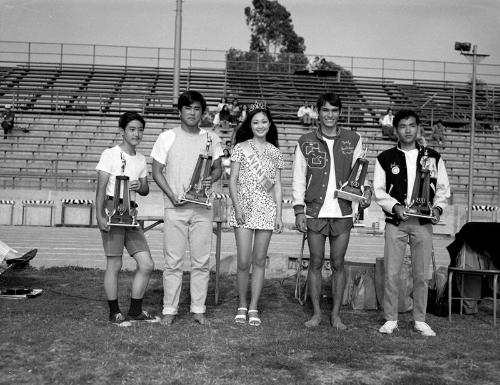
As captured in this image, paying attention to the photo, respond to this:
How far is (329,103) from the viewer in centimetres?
612

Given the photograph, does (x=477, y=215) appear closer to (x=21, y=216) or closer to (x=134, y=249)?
(x=21, y=216)

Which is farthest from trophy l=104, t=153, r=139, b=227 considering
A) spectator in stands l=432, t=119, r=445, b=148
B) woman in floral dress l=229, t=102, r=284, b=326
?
spectator in stands l=432, t=119, r=445, b=148

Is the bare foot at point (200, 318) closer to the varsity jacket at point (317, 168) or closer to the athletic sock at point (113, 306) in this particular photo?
the athletic sock at point (113, 306)

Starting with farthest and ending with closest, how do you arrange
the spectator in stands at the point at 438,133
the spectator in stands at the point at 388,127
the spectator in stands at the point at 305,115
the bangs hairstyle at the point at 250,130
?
the spectator in stands at the point at 305,115 → the spectator in stands at the point at 438,133 → the spectator in stands at the point at 388,127 → the bangs hairstyle at the point at 250,130

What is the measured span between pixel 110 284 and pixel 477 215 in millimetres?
17923

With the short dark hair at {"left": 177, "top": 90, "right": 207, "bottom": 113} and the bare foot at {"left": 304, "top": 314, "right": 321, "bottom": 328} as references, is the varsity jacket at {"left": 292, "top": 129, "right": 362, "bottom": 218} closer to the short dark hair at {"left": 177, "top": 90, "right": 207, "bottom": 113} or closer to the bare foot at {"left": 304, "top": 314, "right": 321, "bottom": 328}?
the bare foot at {"left": 304, "top": 314, "right": 321, "bottom": 328}

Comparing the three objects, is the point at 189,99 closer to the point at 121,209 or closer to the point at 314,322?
the point at 121,209

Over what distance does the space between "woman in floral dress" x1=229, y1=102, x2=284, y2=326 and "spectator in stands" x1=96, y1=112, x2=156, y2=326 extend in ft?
2.67

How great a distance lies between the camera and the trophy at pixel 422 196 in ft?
19.4

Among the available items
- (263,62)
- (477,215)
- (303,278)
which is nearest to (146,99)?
(263,62)

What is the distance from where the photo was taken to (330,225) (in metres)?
6.08

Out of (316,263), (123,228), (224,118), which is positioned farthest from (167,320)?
(224,118)

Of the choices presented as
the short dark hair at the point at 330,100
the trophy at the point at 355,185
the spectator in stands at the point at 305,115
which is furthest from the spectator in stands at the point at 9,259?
the spectator in stands at the point at 305,115

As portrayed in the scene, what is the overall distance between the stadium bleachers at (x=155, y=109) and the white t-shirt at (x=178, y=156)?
51.6 ft
